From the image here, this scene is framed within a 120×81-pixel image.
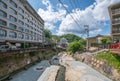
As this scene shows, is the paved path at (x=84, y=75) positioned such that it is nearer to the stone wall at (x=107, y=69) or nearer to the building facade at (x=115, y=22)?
the stone wall at (x=107, y=69)

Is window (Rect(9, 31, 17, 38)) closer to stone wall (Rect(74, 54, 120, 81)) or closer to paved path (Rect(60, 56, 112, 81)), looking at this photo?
paved path (Rect(60, 56, 112, 81))

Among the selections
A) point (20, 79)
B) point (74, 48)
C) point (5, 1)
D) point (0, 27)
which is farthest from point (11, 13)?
point (74, 48)

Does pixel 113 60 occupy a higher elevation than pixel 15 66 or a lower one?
higher

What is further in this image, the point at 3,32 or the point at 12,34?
the point at 12,34

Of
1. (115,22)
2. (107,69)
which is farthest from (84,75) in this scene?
A: (115,22)

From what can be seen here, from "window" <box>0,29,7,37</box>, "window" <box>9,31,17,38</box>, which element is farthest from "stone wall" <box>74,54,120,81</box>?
"window" <box>9,31,17,38</box>

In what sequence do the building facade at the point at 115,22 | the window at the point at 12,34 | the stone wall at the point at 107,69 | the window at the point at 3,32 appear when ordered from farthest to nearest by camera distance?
the window at the point at 12,34 < the building facade at the point at 115,22 < the window at the point at 3,32 < the stone wall at the point at 107,69

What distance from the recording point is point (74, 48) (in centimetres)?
7062

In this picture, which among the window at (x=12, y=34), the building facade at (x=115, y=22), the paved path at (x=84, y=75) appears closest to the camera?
the paved path at (x=84, y=75)

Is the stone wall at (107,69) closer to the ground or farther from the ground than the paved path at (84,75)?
farther from the ground

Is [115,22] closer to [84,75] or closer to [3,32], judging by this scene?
[84,75]

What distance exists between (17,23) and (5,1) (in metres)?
12.9

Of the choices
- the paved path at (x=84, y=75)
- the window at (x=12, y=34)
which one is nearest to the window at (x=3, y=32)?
the window at (x=12, y=34)

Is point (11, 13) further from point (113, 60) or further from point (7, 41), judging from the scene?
point (113, 60)
